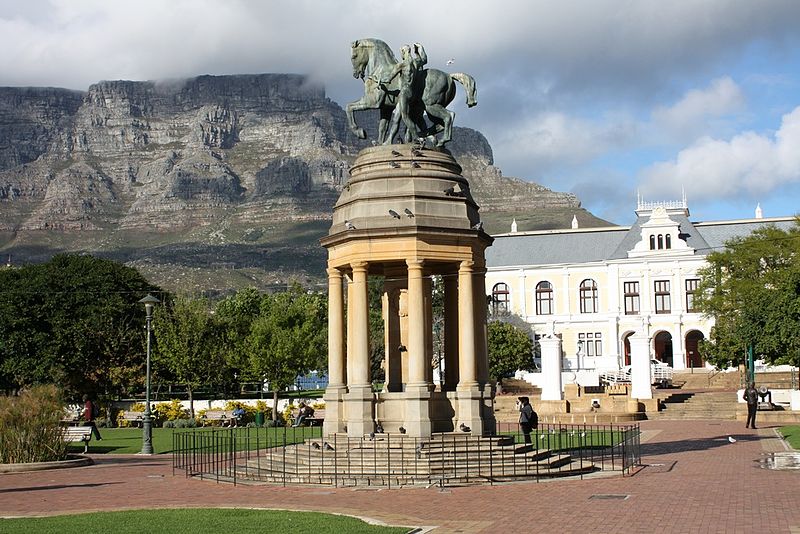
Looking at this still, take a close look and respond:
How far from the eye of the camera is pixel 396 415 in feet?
87.2

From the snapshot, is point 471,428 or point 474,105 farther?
point 474,105

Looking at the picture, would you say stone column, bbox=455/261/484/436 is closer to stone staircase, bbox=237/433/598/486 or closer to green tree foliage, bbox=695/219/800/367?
stone staircase, bbox=237/433/598/486

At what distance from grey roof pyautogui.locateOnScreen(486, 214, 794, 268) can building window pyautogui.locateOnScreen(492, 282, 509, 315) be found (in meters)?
2.36

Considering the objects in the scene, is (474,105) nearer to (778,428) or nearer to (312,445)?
(312,445)

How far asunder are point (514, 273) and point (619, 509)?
87730 mm

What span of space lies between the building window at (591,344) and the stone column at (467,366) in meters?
75.6

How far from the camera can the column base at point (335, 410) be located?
26969mm

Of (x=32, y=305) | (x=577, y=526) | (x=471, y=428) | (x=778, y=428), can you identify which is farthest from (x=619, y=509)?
(x=32, y=305)

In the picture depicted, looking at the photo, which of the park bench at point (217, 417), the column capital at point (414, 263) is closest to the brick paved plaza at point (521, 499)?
the column capital at point (414, 263)

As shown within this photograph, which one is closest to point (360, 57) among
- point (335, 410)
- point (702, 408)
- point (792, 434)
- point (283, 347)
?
point (335, 410)

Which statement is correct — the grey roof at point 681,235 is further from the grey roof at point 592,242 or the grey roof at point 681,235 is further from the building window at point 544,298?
the building window at point 544,298

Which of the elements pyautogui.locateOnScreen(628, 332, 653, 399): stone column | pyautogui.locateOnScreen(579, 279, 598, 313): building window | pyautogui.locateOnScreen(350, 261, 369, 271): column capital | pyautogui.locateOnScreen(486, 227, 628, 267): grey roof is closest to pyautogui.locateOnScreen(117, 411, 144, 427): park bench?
pyautogui.locateOnScreen(628, 332, 653, 399): stone column

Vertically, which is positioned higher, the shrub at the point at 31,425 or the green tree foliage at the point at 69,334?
the green tree foliage at the point at 69,334

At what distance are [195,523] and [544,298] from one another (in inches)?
3545
